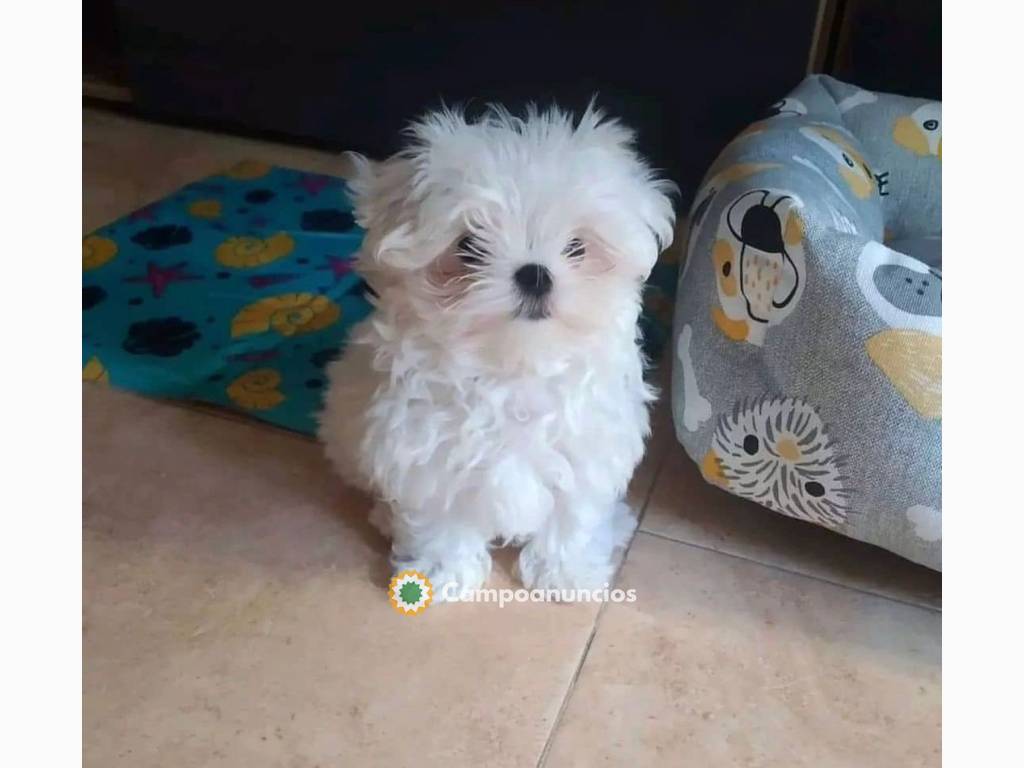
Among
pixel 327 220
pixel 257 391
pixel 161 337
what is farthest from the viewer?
pixel 327 220

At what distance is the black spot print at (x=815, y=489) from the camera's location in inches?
51.9

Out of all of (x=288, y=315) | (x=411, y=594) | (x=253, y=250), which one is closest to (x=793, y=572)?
(x=411, y=594)

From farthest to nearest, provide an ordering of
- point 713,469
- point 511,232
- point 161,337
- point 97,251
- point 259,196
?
point 259,196 < point 97,251 < point 161,337 < point 713,469 < point 511,232

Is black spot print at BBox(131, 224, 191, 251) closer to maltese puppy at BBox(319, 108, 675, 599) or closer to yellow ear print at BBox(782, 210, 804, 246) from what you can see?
maltese puppy at BBox(319, 108, 675, 599)

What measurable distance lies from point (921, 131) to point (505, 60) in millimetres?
1013

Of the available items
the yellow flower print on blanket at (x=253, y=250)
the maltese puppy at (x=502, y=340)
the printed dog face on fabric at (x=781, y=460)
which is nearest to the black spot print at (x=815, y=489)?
the printed dog face on fabric at (x=781, y=460)

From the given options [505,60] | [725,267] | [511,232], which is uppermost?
[511,232]

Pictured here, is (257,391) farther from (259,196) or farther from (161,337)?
(259,196)

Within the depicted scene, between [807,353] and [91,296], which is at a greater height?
[807,353]

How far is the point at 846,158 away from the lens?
1641 mm

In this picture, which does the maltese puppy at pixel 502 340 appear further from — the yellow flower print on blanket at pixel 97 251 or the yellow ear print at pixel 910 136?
the yellow flower print on blanket at pixel 97 251

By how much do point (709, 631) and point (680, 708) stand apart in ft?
0.45

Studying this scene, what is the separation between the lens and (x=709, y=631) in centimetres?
134

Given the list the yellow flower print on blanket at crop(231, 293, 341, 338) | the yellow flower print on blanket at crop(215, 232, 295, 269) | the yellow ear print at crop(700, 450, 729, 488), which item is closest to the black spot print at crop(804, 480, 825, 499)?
the yellow ear print at crop(700, 450, 729, 488)
